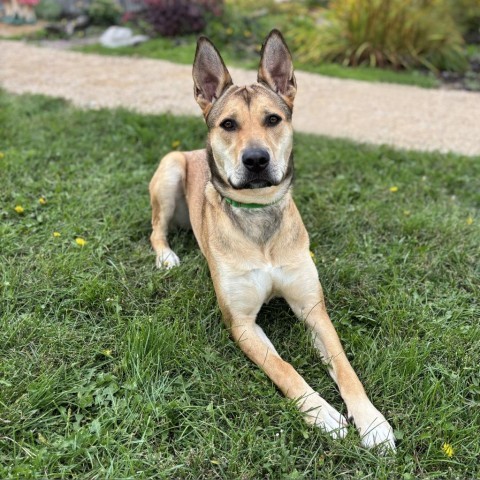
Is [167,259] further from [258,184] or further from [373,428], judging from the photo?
[373,428]

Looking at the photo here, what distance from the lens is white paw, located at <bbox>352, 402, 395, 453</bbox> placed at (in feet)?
8.02

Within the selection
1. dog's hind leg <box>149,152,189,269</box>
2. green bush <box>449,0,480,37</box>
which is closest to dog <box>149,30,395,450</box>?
dog's hind leg <box>149,152,189,269</box>

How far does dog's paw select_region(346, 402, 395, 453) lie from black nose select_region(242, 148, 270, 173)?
142 cm

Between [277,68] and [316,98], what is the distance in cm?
487

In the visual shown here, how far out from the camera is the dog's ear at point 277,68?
3174 mm

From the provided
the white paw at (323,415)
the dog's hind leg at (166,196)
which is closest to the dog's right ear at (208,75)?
the dog's hind leg at (166,196)

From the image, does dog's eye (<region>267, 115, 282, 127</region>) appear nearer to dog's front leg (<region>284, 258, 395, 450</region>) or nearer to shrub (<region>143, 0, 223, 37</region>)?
dog's front leg (<region>284, 258, 395, 450</region>)

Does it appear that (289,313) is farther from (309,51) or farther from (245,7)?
(245,7)

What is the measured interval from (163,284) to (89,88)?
5.46 metres

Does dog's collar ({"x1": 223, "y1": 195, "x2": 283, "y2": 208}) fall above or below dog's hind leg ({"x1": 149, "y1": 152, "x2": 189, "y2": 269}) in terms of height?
above

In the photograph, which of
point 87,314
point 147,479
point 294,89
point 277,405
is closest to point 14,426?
point 147,479

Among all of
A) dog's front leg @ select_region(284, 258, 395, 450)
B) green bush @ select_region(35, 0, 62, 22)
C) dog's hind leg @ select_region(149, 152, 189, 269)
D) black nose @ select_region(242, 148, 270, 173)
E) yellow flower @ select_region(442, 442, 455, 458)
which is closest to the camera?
yellow flower @ select_region(442, 442, 455, 458)

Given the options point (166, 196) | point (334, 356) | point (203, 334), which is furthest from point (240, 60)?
point (334, 356)

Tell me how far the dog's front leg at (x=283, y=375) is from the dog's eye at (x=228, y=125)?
3.75 ft
